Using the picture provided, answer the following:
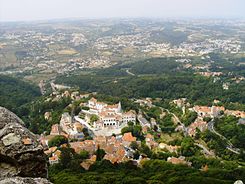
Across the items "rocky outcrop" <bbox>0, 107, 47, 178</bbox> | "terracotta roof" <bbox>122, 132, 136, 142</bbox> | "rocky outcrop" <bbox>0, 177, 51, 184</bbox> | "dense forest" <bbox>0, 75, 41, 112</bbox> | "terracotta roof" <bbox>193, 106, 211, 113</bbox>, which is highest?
"rocky outcrop" <bbox>0, 177, 51, 184</bbox>

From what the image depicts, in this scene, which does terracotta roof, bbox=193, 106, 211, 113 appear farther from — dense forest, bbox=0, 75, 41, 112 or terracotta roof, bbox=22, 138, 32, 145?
terracotta roof, bbox=22, 138, 32, 145

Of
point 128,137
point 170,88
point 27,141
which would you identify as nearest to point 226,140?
point 128,137

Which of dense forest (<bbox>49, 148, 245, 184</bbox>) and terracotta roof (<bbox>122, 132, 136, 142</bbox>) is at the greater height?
dense forest (<bbox>49, 148, 245, 184</bbox>)

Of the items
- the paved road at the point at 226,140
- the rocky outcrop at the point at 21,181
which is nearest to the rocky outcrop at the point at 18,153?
the rocky outcrop at the point at 21,181

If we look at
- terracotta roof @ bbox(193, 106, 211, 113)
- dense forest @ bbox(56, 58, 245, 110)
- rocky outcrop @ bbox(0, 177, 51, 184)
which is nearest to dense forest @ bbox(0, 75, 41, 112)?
dense forest @ bbox(56, 58, 245, 110)

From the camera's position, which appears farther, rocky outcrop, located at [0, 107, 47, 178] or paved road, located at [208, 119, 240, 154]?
paved road, located at [208, 119, 240, 154]

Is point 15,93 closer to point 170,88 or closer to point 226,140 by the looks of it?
point 170,88

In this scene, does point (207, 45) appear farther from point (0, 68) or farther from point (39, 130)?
point (39, 130)

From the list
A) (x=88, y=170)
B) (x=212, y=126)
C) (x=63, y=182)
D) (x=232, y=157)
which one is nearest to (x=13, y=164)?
(x=63, y=182)

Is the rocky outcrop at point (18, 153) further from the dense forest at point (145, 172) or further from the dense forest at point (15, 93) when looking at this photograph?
the dense forest at point (15, 93)
